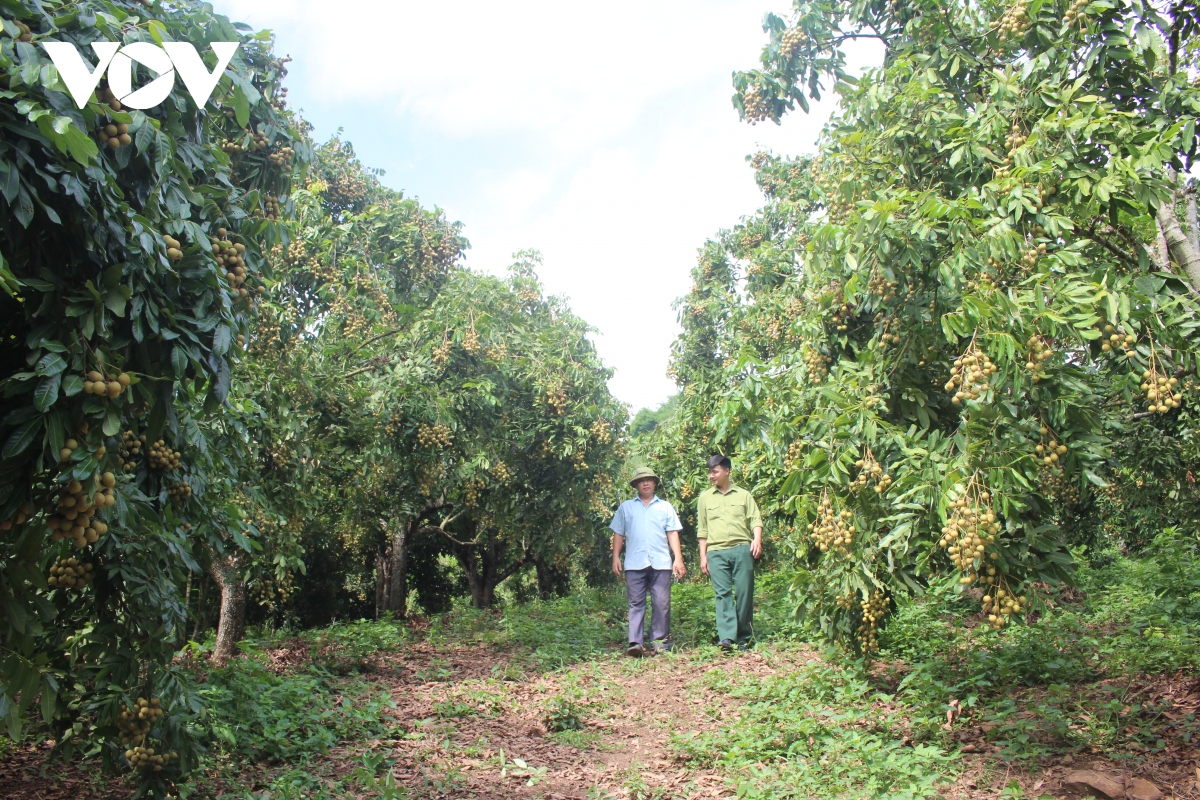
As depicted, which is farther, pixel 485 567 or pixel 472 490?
pixel 485 567

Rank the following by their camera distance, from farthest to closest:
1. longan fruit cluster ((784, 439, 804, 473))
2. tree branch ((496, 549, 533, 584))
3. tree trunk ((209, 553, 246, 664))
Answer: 1. tree branch ((496, 549, 533, 584))
2. tree trunk ((209, 553, 246, 664))
3. longan fruit cluster ((784, 439, 804, 473))

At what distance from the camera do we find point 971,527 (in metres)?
3.06

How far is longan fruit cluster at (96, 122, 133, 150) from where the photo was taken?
241cm

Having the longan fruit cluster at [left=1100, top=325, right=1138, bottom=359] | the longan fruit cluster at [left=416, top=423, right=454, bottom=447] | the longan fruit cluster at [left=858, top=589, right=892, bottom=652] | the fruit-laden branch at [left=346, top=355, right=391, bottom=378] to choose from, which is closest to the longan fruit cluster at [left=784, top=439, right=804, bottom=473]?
the longan fruit cluster at [left=858, top=589, right=892, bottom=652]

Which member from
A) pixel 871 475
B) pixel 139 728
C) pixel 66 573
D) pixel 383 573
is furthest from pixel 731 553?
pixel 383 573

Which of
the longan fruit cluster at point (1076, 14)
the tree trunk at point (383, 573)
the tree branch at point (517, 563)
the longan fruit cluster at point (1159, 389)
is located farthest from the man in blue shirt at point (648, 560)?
the tree branch at point (517, 563)

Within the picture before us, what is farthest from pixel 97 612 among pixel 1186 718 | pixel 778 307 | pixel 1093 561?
pixel 1093 561

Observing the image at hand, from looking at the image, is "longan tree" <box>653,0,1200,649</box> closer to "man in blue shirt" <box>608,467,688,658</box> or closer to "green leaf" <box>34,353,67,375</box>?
"man in blue shirt" <box>608,467,688,658</box>

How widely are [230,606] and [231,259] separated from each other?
230 inches

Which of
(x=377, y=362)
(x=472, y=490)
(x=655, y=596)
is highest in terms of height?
(x=377, y=362)

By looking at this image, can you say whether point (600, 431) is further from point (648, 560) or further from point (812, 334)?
point (812, 334)

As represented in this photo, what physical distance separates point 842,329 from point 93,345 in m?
3.68

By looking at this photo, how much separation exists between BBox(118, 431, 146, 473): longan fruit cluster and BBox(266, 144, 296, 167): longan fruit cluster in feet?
4.48

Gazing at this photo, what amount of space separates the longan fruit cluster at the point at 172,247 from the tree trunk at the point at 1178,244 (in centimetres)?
408
